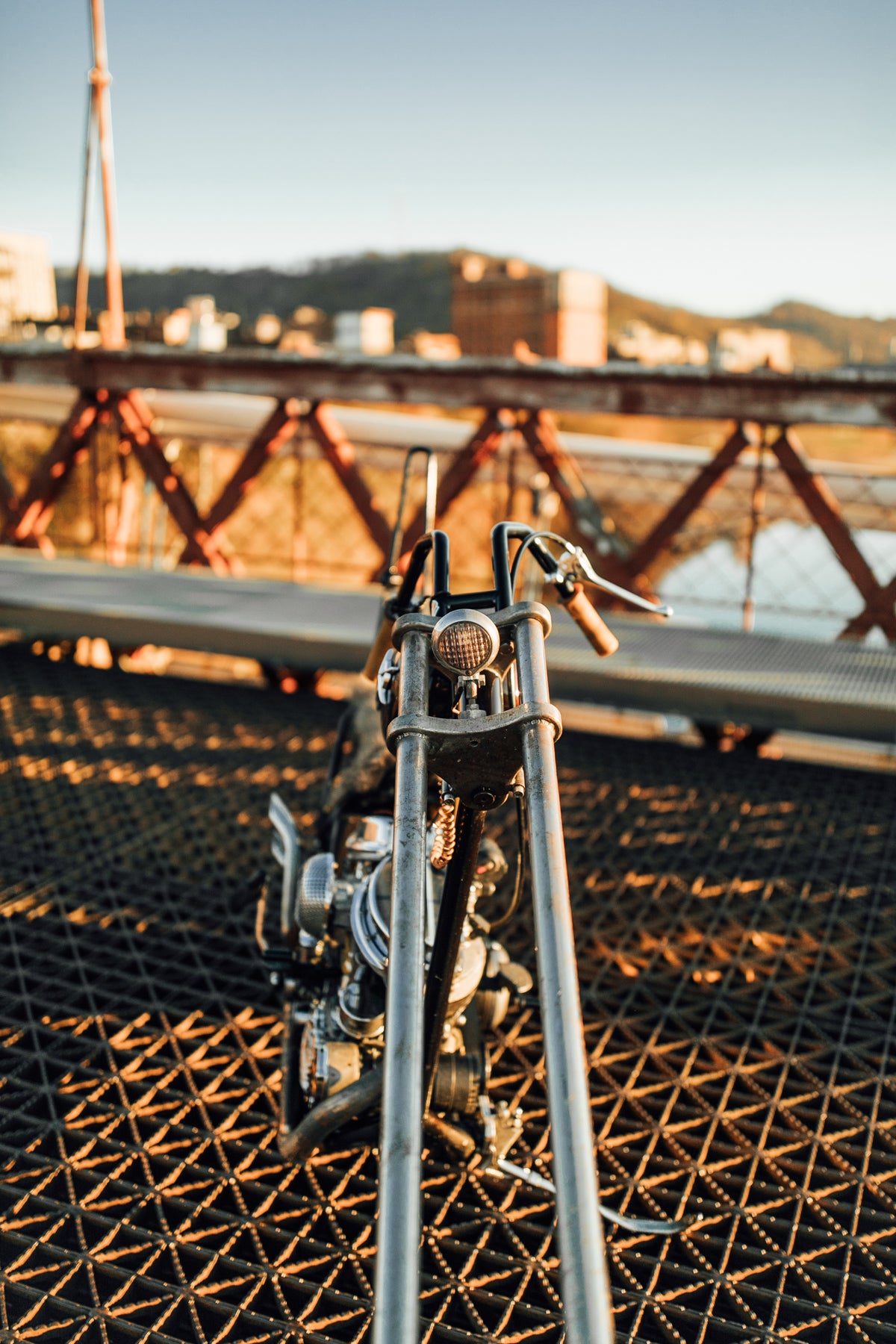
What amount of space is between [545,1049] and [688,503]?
3791mm

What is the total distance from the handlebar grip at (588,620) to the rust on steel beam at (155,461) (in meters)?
4.02

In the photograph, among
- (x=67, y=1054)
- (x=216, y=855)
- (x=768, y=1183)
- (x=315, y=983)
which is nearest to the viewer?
(x=768, y=1183)

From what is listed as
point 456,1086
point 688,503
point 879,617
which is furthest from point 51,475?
point 456,1086

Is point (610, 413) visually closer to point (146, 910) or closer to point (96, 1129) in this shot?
point (146, 910)

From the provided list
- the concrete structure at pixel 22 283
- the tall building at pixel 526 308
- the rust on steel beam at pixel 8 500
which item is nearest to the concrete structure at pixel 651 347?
the tall building at pixel 526 308

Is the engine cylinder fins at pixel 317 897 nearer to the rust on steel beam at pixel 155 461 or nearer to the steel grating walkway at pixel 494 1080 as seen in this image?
the steel grating walkway at pixel 494 1080

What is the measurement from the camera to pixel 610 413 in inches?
174

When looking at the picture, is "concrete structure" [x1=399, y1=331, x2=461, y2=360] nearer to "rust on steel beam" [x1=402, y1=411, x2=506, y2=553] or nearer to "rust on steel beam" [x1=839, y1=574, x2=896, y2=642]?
"rust on steel beam" [x1=402, y1=411, x2=506, y2=553]

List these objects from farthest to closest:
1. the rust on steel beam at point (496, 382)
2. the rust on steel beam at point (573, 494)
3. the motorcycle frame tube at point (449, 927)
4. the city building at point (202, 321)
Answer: the city building at point (202, 321), the rust on steel beam at point (573, 494), the rust on steel beam at point (496, 382), the motorcycle frame tube at point (449, 927)

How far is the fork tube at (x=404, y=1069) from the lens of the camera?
0.82 metres

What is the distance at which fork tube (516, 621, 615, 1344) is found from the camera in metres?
0.81

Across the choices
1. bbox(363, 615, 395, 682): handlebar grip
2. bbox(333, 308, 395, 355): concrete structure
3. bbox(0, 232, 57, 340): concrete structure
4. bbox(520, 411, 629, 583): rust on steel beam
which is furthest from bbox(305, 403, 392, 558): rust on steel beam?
bbox(333, 308, 395, 355): concrete structure

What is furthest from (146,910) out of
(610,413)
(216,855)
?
(610,413)

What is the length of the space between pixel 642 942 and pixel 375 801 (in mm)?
901
